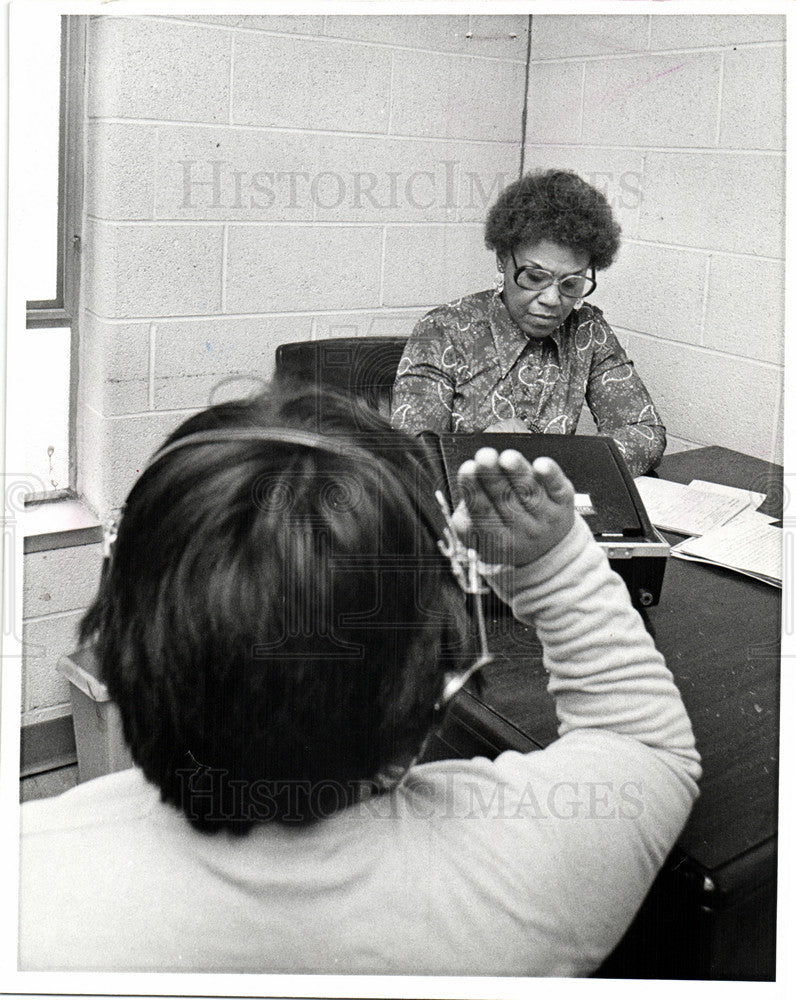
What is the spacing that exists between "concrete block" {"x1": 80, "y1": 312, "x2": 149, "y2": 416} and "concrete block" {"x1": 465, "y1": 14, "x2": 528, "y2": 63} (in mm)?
682

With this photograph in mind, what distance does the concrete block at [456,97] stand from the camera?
1.41 m

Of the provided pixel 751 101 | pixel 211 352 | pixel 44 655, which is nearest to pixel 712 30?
pixel 751 101

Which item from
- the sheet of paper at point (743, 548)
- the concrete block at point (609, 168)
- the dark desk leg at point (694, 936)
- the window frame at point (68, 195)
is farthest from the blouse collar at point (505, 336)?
the dark desk leg at point (694, 936)

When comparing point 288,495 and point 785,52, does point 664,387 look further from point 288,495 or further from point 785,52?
point 288,495

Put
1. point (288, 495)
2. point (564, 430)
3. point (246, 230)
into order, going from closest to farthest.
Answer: point (288, 495) < point (246, 230) < point (564, 430)

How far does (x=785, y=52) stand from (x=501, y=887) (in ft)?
2.81

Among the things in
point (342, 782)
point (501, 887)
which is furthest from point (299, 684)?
point (501, 887)

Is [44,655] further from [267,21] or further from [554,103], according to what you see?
[554,103]

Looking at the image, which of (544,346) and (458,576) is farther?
(544,346)

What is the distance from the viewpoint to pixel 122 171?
1.22 m

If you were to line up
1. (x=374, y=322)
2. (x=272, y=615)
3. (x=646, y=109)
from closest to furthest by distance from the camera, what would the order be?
(x=272, y=615), (x=374, y=322), (x=646, y=109)

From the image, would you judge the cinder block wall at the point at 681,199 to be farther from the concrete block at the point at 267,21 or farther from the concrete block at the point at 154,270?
the concrete block at the point at 154,270

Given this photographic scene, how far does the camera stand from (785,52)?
3.13ft

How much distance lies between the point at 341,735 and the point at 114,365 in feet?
2.30
